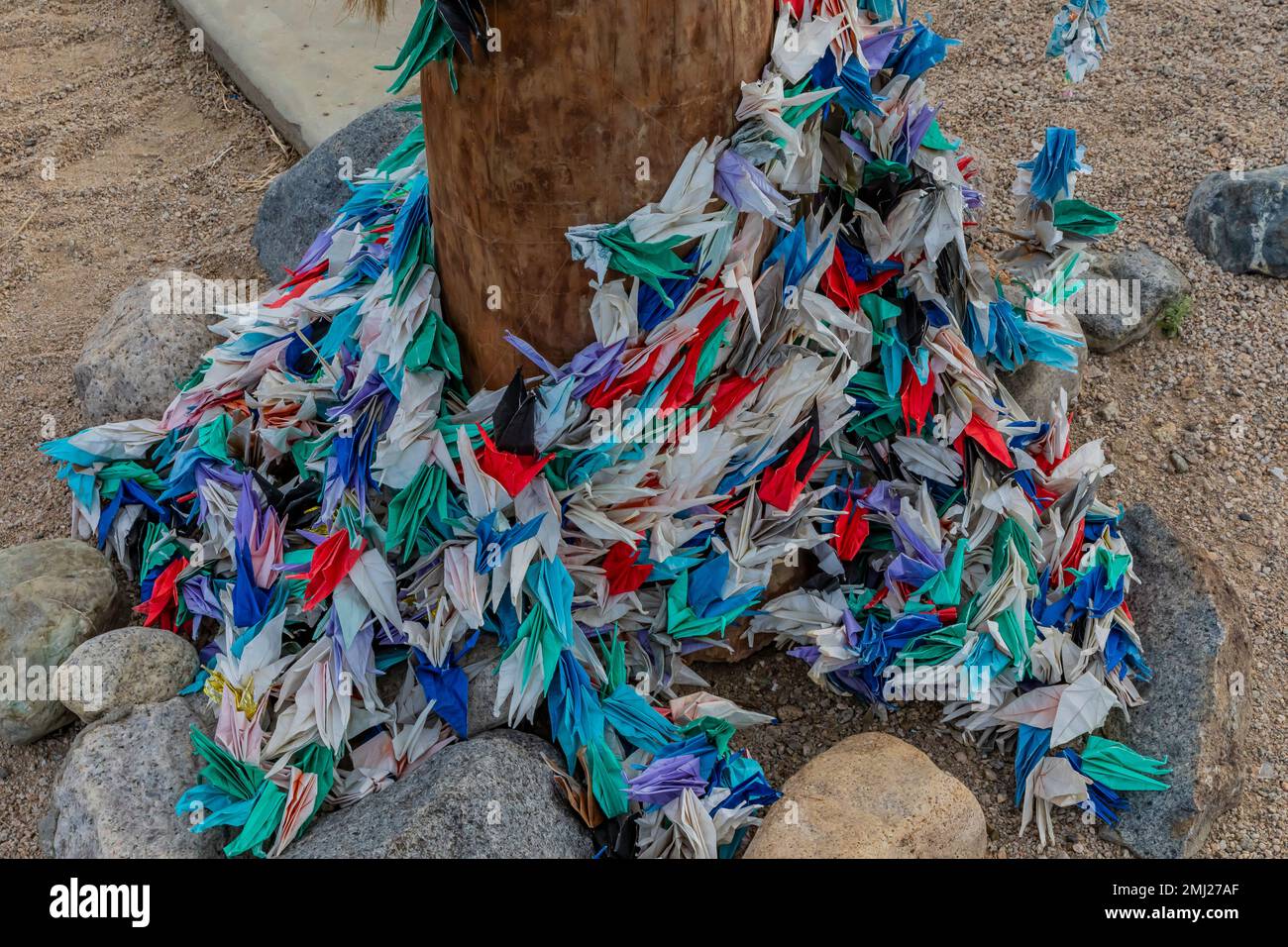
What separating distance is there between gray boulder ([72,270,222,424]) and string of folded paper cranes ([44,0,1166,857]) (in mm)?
348

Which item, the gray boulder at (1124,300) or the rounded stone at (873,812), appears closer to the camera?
the rounded stone at (873,812)

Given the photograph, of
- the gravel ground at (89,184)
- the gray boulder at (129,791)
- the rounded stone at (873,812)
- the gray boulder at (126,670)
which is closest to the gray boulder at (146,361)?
the gravel ground at (89,184)

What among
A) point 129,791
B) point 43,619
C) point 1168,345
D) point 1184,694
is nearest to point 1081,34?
point 1168,345

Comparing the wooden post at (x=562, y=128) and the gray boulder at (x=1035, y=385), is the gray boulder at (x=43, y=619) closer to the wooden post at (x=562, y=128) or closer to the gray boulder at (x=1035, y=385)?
the wooden post at (x=562, y=128)

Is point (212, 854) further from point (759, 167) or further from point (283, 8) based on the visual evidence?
point (283, 8)

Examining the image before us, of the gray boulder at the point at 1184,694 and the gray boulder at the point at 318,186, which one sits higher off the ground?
the gray boulder at the point at 318,186

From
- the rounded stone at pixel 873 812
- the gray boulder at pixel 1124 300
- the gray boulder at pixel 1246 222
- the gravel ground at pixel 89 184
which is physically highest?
the gray boulder at pixel 1246 222

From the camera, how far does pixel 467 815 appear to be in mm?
2068

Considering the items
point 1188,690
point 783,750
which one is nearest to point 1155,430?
point 1188,690

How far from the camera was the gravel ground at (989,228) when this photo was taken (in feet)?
8.34

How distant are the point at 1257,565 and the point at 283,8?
15.2ft

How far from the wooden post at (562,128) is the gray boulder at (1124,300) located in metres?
1.57

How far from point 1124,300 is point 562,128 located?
1961 mm

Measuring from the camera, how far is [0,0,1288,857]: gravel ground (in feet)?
8.34
